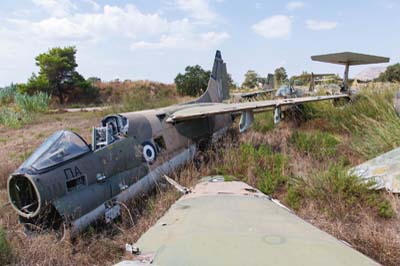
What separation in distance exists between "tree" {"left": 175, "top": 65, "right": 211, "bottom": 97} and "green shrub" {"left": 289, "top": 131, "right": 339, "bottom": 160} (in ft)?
72.2

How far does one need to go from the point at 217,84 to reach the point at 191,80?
19.7m

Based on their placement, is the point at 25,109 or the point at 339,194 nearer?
the point at 339,194

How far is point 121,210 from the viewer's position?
4496 millimetres

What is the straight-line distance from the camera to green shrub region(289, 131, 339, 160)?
6.57 metres

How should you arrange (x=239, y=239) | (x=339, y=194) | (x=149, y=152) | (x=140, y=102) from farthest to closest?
(x=140, y=102), (x=149, y=152), (x=339, y=194), (x=239, y=239)

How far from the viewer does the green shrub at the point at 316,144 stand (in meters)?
Answer: 6.57

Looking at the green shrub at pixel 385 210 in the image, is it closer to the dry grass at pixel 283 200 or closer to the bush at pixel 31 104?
the dry grass at pixel 283 200

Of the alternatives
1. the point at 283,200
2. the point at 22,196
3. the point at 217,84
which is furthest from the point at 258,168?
the point at 217,84

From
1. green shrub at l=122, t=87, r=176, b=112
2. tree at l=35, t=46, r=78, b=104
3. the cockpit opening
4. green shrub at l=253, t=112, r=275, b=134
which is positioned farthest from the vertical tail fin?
tree at l=35, t=46, r=78, b=104

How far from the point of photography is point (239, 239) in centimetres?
171

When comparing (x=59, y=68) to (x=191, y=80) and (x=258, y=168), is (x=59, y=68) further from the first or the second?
(x=258, y=168)

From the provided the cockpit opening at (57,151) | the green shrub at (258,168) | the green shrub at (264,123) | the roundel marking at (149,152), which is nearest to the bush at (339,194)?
the green shrub at (258,168)

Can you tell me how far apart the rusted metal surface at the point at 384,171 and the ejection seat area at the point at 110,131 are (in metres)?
3.81

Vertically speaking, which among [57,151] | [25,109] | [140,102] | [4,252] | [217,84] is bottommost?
[4,252]
